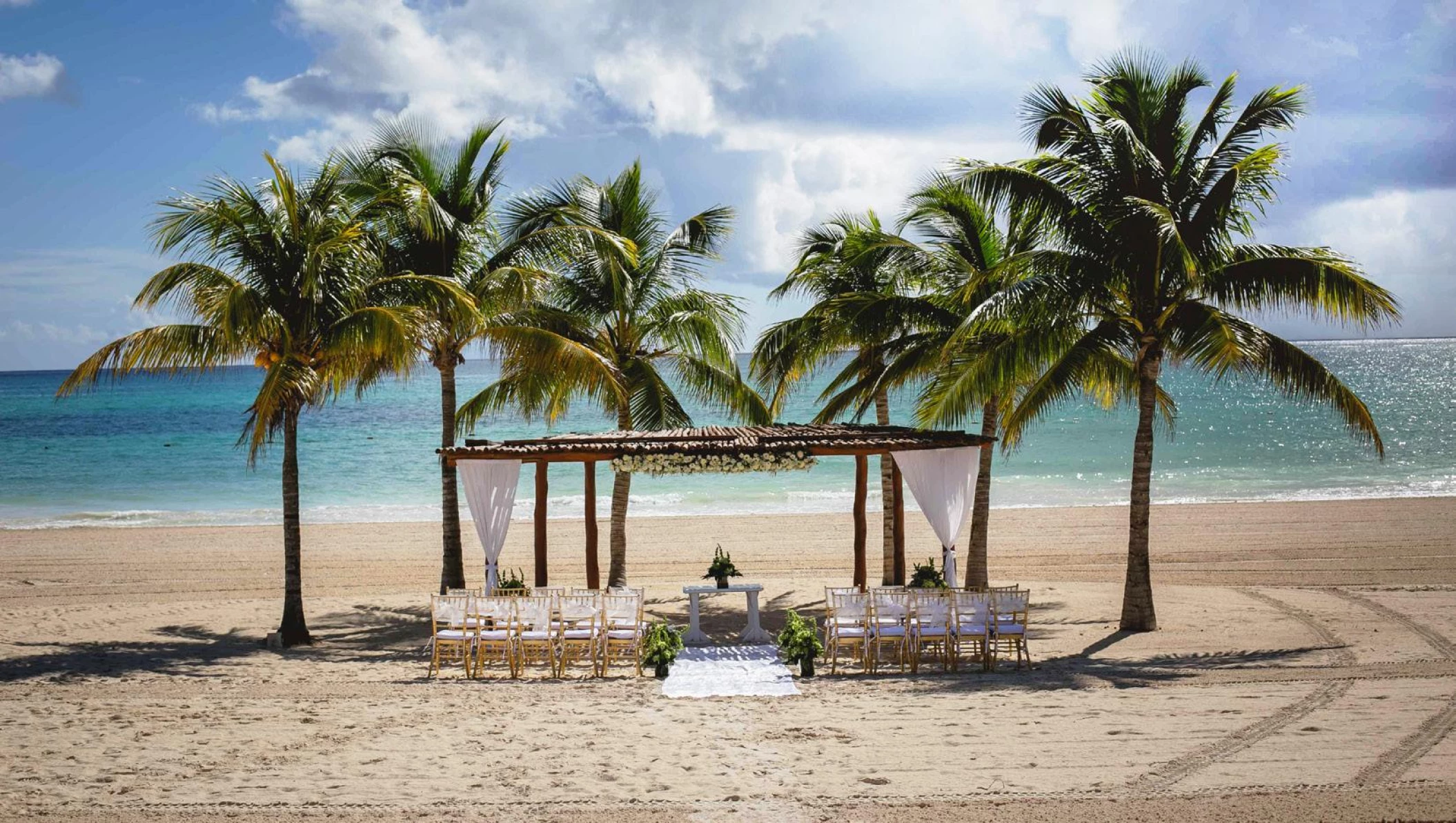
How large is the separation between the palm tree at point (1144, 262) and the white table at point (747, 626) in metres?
3.35

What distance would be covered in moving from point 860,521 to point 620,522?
12.0 ft

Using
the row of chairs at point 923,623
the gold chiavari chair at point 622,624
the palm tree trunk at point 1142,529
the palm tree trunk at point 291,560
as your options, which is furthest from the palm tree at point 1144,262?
the palm tree trunk at point 291,560

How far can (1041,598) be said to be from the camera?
14.2 m

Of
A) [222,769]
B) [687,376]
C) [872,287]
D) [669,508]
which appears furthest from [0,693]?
[669,508]

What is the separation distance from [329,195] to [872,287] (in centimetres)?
744

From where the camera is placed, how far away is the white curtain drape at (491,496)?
11945 mm

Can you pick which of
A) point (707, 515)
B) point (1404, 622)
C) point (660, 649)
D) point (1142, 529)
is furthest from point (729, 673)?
point (707, 515)

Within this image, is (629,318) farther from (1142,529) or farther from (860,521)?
(1142,529)

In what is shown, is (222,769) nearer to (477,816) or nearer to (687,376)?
(477,816)

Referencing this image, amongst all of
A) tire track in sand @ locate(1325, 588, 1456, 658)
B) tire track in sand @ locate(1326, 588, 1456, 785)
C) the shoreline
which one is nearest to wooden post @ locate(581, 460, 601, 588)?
tire track in sand @ locate(1326, 588, 1456, 785)

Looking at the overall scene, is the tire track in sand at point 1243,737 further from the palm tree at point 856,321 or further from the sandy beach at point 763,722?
the palm tree at point 856,321

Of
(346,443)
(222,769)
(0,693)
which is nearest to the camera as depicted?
(222,769)

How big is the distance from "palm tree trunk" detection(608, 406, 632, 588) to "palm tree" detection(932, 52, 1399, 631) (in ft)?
16.4

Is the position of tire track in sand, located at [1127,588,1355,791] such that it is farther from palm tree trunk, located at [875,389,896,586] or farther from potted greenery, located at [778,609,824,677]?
palm tree trunk, located at [875,389,896,586]
